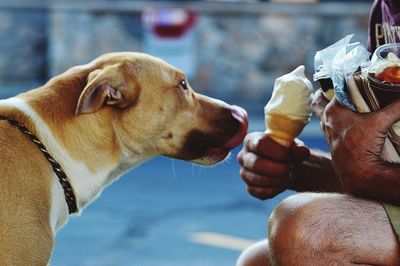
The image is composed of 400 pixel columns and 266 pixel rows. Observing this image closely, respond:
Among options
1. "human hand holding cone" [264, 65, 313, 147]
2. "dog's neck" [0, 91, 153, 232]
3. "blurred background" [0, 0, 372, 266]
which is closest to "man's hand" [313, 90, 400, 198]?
"human hand holding cone" [264, 65, 313, 147]

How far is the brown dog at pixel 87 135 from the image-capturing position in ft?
7.98

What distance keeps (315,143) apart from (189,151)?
209 inches

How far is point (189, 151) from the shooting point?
280 cm

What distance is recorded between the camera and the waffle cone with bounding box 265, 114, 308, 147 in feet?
8.85

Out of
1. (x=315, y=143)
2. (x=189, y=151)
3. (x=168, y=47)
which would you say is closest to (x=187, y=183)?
(x=315, y=143)

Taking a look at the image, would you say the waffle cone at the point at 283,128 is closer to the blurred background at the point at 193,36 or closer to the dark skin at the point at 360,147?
the dark skin at the point at 360,147

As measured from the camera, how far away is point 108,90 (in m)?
2.56

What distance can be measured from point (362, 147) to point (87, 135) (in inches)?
34.8

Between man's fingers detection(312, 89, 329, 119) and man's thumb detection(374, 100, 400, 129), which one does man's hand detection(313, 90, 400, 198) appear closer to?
man's thumb detection(374, 100, 400, 129)

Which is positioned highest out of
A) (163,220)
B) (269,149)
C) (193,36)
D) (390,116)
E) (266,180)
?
(390,116)

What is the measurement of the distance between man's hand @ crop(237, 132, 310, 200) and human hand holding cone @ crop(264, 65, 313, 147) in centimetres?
3

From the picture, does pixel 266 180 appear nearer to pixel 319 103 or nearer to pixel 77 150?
pixel 319 103

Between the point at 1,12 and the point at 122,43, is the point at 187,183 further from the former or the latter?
the point at 1,12

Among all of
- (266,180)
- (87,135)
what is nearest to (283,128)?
(266,180)
